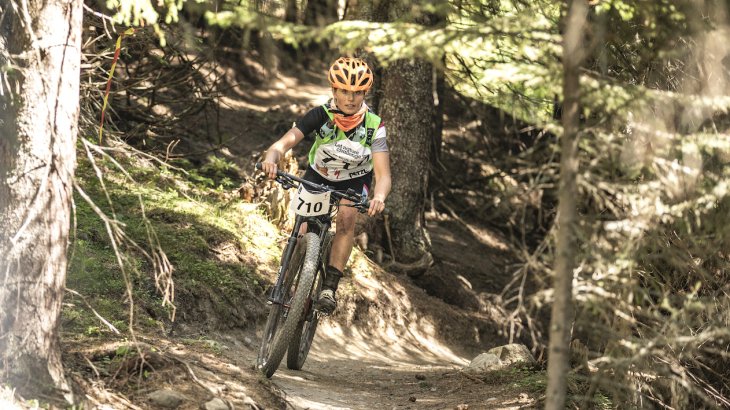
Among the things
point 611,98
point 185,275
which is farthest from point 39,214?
point 185,275

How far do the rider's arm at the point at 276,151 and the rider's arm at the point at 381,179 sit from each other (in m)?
0.68

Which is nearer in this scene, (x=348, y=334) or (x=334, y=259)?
(x=334, y=259)

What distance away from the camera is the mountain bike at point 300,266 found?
6648 millimetres

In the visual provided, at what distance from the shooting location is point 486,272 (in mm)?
14375

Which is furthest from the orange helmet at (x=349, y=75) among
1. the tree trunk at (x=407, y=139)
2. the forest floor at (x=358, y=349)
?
the tree trunk at (x=407, y=139)

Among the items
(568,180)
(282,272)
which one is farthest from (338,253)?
(568,180)

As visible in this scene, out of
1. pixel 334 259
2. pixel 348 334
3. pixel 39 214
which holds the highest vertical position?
pixel 39 214

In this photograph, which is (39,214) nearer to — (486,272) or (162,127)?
(162,127)

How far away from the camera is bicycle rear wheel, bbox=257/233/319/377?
6.64 meters

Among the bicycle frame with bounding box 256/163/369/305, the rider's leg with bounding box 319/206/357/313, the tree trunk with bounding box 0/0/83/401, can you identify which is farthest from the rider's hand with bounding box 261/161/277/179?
the tree trunk with bounding box 0/0/83/401

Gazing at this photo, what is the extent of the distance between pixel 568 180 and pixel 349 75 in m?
2.89

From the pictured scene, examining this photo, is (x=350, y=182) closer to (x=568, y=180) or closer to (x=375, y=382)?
(x=375, y=382)

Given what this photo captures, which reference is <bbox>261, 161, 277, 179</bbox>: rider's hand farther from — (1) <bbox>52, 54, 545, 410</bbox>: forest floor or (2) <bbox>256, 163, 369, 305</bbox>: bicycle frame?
(1) <bbox>52, 54, 545, 410</bbox>: forest floor

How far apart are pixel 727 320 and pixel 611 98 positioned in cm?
218
